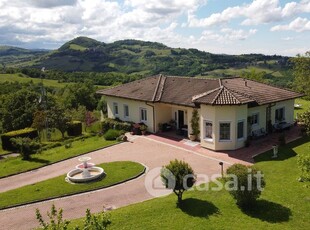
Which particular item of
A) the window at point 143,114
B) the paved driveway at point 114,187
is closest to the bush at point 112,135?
the paved driveway at point 114,187

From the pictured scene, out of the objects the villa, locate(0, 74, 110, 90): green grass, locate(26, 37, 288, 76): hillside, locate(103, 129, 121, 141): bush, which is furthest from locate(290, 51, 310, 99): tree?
locate(26, 37, 288, 76): hillside

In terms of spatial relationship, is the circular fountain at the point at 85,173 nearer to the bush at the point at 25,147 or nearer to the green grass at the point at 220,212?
the green grass at the point at 220,212

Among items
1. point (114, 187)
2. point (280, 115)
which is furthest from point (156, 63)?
point (114, 187)

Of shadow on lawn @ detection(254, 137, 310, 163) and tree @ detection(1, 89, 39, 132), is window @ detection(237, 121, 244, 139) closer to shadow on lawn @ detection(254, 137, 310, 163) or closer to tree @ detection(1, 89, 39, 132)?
shadow on lawn @ detection(254, 137, 310, 163)

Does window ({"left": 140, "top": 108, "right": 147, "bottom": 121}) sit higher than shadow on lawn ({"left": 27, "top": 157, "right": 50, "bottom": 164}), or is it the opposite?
window ({"left": 140, "top": 108, "right": 147, "bottom": 121})

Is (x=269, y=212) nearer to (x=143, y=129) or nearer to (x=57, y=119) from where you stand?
(x=143, y=129)

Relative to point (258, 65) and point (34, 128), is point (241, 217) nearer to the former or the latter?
point (34, 128)
